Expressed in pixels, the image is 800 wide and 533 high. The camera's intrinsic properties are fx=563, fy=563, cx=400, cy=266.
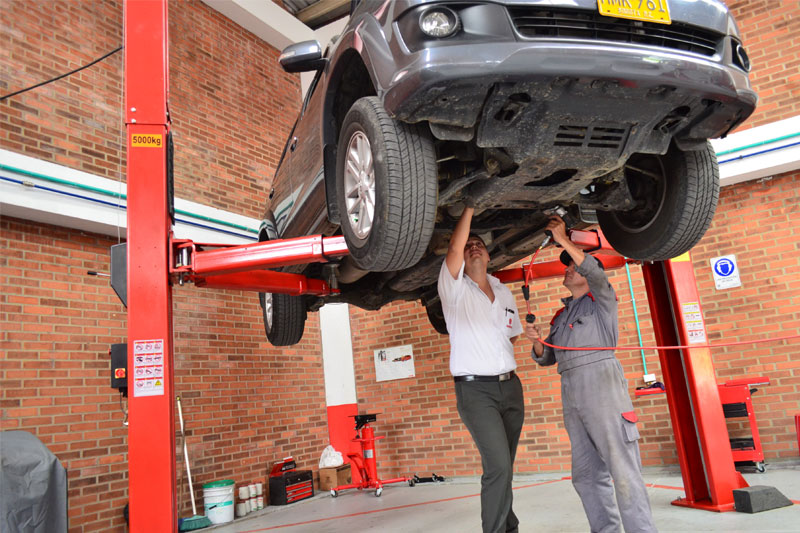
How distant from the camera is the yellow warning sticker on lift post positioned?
2.75 meters

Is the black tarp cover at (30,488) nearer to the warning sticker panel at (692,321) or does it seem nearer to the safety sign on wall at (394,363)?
the safety sign on wall at (394,363)

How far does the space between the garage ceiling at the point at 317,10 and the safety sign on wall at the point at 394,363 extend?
505 centimetres

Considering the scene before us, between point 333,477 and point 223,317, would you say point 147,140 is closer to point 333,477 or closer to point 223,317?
point 223,317

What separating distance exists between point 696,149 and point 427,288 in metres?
2.21

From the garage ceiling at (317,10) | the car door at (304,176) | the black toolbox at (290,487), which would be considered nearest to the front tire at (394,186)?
the car door at (304,176)

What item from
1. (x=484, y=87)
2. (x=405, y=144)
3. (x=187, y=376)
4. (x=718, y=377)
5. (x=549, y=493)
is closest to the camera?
(x=484, y=87)

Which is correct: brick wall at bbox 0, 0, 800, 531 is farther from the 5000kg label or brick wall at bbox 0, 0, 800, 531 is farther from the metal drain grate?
the metal drain grate

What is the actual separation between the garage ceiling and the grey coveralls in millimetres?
6860

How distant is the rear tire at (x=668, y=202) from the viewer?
8.21 ft

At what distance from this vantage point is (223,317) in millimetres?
6453

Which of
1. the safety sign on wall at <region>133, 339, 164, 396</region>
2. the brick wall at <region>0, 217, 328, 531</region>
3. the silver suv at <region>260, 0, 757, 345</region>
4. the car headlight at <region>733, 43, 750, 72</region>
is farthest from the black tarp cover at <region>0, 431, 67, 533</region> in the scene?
the car headlight at <region>733, 43, 750, 72</region>

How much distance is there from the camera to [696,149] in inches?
92.4

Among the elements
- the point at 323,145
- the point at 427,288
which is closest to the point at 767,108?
the point at 427,288

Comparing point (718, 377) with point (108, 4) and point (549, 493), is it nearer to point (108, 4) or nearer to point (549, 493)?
point (549, 493)
